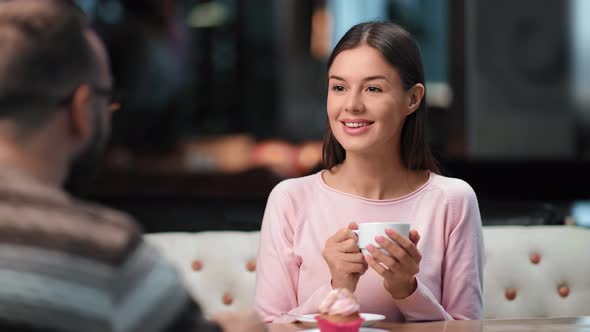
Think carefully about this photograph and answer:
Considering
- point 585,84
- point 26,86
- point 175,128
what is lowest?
point 175,128

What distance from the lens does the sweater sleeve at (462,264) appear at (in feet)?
6.33

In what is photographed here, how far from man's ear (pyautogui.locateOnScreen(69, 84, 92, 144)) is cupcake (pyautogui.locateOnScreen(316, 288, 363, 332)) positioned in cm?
65

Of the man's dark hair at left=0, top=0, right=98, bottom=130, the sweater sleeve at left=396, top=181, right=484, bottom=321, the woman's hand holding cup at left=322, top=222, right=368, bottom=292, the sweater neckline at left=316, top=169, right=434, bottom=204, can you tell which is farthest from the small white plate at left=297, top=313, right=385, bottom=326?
the man's dark hair at left=0, top=0, right=98, bottom=130

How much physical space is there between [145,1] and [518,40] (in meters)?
7.33

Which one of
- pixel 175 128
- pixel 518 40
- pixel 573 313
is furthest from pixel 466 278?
pixel 175 128

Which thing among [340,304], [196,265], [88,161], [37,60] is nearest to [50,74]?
[37,60]

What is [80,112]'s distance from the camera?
97cm

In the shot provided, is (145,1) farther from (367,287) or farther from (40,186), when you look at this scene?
(40,186)

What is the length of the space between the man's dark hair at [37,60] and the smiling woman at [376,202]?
1.02 metres

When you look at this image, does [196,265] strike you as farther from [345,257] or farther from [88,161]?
[88,161]

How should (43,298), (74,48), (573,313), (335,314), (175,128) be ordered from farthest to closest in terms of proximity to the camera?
(175,128) < (573,313) < (335,314) < (74,48) < (43,298)

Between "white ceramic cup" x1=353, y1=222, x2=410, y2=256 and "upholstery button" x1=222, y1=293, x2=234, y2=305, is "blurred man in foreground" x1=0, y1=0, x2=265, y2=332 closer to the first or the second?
Answer: "white ceramic cup" x1=353, y1=222, x2=410, y2=256

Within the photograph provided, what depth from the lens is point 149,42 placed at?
12.9m

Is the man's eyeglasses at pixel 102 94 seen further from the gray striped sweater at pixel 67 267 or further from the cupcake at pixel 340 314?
the cupcake at pixel 340 314
